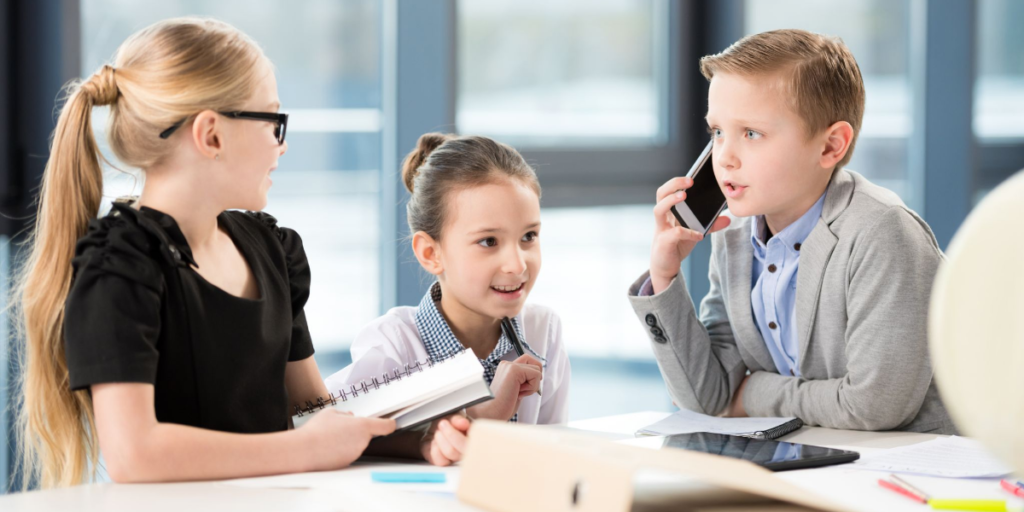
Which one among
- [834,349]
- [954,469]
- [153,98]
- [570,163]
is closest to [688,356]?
[834,349]

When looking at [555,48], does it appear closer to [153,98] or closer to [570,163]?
[570,163]

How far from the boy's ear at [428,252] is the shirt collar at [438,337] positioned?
0.15 ft

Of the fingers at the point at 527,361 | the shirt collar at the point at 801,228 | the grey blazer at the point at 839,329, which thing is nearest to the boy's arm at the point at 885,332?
the grey blazer at the point at 839,329

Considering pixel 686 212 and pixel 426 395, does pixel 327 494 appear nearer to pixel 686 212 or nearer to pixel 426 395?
pixel 426 395

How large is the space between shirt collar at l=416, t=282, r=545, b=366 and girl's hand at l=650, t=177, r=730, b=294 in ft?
0.81

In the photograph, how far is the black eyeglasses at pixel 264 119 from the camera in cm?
111

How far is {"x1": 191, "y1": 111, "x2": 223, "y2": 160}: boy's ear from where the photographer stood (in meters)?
1.11

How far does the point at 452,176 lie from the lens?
153 centimetres

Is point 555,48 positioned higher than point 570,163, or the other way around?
point 555,48

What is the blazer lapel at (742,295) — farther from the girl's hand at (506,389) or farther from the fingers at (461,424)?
the fingers at (461,424)

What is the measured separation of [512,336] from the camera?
1567 millimetres

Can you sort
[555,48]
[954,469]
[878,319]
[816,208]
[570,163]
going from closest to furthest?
[954,469] < [878,319] < [816,208] < [570,163] < [555,48]

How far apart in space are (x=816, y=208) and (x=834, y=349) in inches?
8.7

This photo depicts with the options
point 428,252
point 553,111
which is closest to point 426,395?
point 428,252
